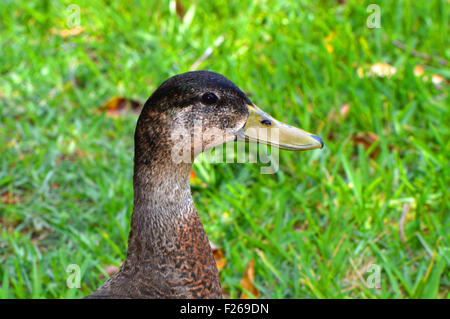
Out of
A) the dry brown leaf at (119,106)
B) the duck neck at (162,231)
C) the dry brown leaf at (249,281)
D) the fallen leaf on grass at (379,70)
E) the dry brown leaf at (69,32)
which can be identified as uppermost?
the dry brown leaf at (69,32)

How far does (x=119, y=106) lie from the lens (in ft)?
10.7

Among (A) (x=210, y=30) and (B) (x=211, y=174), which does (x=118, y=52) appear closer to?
(A) (x=210, y=30)

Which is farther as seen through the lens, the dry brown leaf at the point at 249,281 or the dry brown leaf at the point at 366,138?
the dry brown leaf at the point at 366,138

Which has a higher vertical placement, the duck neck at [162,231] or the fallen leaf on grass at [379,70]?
the fallen leaf on grass at [379,70]

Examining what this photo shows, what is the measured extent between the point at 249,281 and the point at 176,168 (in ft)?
2.62

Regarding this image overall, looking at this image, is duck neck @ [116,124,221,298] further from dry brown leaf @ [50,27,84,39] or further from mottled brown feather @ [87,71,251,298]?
dry brown leaf @ [50,27,84,39]

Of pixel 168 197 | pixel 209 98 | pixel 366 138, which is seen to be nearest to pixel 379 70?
pixel 366 138

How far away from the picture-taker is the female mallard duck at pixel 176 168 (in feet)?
5.38

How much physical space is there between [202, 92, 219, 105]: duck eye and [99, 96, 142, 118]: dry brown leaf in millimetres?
1605

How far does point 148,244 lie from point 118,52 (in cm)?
215

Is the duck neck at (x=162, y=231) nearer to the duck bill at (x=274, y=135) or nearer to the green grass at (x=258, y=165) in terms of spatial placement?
the duck bill at (x=274, y=135)

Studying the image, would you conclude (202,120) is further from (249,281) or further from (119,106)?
(119,106)

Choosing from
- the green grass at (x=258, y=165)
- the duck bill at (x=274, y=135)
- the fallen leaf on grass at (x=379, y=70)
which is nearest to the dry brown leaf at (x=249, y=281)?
the green grass at (x=258, y=165)

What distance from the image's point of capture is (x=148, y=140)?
5.38 feet
